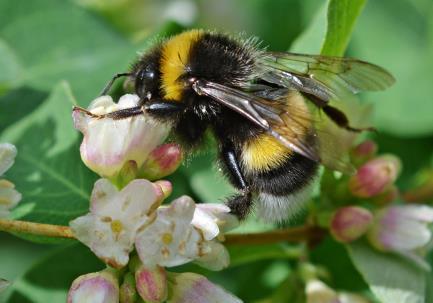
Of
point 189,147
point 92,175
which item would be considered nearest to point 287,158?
point 189,147

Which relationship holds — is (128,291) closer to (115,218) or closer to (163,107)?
(115,218)

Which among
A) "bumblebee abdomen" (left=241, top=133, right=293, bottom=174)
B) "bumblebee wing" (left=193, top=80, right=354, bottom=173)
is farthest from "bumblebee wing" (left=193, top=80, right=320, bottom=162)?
"bumblebee abdomen" (left=241, top=133, right=293, bottom=174)

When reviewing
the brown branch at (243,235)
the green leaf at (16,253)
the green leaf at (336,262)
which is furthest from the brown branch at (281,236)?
the green leaf at (16,253)

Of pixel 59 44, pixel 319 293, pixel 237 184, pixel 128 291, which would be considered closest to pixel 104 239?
pixel 128 291

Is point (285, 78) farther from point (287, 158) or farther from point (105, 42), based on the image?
point (105, 42)

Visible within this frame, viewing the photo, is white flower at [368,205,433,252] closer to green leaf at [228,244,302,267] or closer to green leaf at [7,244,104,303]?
green leaf at [228,244,302,267]

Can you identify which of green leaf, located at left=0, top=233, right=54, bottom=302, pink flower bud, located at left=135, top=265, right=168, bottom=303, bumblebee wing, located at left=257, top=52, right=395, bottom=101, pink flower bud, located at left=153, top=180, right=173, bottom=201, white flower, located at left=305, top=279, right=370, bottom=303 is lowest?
green leaf, located at left=0, top=233, right=54, bottom=302
